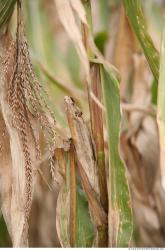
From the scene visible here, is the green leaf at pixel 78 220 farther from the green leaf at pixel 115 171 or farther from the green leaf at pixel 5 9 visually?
the green leaf at pixel 5 9

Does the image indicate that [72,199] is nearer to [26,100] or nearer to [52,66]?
[26,100]

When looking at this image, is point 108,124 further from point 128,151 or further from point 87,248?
point 128,151

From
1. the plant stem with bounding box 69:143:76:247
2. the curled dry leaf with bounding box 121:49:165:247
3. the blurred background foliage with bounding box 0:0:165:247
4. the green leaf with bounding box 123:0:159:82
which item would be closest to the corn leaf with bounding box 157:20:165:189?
the green leaf with bounding box 123:0:159:82

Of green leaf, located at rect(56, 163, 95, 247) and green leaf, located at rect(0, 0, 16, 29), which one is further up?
green leaf, located at rect(0, 0, 16, 29)

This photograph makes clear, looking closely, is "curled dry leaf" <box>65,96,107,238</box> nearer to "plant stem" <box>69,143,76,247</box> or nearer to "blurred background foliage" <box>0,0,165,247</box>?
"plant stem" <box>69,143,76,247</box>

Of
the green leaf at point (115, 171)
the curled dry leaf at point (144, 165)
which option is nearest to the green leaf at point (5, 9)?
the green leaf at point (115, 171)
